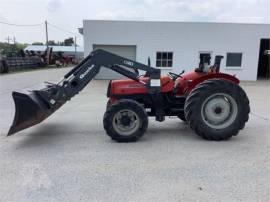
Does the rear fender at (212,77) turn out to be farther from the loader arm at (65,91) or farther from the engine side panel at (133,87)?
the loader arm at (65,91)

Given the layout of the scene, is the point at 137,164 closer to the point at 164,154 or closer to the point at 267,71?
the point at 164,154

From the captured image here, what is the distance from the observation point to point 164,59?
65.0ft

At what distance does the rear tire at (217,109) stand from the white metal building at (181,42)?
13770 millimetres

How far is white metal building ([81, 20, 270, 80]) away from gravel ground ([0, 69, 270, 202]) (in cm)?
1291

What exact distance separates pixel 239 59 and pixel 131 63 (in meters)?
15.7

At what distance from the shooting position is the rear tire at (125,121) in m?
5.66

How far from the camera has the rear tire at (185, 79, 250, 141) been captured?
5.74m

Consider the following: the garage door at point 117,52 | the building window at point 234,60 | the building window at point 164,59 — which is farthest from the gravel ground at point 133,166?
the building window at point 234,60

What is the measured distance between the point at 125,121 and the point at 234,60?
16.1 m

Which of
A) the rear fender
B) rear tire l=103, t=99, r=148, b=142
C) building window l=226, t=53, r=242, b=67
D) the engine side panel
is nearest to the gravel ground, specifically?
rear tire l=103, t=99, r=148, b=142

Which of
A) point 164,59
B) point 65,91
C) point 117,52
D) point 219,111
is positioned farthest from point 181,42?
point 65,91

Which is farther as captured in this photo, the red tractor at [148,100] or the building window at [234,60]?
the building window at [234,60]

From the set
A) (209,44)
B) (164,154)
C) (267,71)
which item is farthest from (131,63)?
(267,71)

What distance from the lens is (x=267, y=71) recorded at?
24312 millimetres
